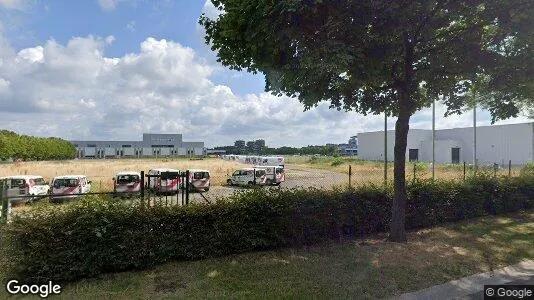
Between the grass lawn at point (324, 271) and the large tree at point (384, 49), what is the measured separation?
1114 millimetres

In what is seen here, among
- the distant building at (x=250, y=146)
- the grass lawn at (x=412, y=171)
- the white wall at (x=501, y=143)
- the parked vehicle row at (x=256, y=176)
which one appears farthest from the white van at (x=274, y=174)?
the distant building at (x=250, y=146)

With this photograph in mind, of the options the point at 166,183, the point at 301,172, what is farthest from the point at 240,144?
the point at 166,183

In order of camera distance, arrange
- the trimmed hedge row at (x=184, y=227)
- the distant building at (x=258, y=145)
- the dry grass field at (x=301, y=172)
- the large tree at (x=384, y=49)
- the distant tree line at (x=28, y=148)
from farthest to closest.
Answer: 1. the distant building at (x=258, y=145)
2. the distant tree line at (x=28, y=148)
3. the dry grass field at (x=301, y=172)
4. the large tree at (x=384, y=49)
5. the trimmed hedge row at (x=184, y=227)

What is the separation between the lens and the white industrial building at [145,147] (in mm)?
122312

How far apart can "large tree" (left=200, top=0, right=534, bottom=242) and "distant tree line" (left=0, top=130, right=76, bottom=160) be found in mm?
76643

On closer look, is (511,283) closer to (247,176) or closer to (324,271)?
(324,271)

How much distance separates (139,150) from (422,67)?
123186 mm

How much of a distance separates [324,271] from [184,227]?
255 cm

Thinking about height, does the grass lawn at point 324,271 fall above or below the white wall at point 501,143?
below

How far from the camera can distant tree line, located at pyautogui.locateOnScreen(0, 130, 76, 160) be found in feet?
225

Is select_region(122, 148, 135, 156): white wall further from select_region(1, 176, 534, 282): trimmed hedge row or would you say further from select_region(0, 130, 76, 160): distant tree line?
select_region(1, 176, 534, 282): trimmed hedge row

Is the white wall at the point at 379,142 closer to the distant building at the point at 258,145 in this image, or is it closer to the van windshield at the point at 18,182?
the van windshield at the point at 18,182

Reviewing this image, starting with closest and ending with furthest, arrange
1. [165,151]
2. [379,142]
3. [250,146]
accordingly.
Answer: [379,142] → [165,151] → [250,146]

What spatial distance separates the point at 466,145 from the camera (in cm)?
6034
